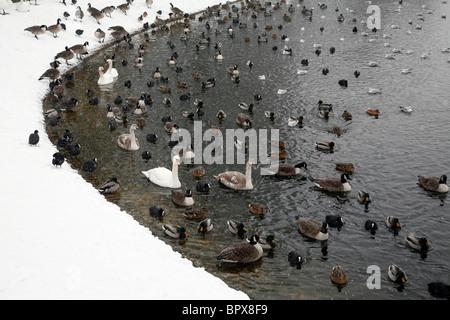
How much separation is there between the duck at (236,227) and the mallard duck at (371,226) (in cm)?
523

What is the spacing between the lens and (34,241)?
15992 millimetres

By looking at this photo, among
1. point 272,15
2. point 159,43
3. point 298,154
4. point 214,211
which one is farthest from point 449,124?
point 272,15

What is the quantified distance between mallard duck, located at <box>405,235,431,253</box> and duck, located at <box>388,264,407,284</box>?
77.8 inches

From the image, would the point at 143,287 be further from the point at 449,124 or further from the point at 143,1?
the point at 143,1

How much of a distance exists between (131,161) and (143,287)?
11.3 meters

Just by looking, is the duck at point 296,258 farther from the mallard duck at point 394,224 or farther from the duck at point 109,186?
the duck at point 109,186

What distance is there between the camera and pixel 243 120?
2912cm

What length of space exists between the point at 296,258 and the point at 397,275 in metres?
3.63

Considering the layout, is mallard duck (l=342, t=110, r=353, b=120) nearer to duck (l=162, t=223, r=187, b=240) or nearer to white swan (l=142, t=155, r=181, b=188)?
white swan (l=142, t=155, r=181, b=188)

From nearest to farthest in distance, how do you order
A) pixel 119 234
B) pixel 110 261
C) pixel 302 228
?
pixel 110 261 < pixel 119 234 < pixel 302 228

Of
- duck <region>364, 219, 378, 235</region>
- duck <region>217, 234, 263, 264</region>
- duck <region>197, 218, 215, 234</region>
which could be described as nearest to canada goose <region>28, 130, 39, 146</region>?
duck <region>197, 218, 215, 234</region>

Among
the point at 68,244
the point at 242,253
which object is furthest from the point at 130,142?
the point at 242,253

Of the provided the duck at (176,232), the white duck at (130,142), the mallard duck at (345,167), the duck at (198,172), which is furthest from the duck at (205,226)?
the white duck at (130,142)

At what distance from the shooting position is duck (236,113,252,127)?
28.9 meters
